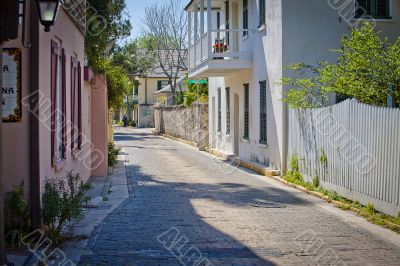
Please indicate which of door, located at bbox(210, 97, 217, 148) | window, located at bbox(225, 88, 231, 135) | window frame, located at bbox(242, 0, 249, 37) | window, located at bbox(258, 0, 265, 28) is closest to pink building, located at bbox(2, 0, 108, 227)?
window, located at bbox(258, 0, 265, 28)

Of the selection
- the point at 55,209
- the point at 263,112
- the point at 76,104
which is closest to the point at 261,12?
the point at 263,112

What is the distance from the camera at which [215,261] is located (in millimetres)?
7094

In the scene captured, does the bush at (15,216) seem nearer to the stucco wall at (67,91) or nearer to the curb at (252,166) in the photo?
the stucco wall at (67,91)

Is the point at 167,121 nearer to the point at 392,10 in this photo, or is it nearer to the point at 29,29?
the point at 392,10

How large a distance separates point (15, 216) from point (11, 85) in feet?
5.60

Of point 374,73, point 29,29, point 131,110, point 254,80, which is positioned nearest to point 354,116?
point 374,73

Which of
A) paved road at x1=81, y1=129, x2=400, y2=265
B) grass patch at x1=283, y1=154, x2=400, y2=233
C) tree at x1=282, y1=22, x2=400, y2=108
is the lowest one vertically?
paved road at x1=81, y1=129, x2=400, y2=265

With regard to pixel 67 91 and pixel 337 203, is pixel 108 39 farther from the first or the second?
pixel 337 203

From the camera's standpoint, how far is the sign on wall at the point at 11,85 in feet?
24.8

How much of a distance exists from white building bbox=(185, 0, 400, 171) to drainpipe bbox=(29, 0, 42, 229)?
931cm

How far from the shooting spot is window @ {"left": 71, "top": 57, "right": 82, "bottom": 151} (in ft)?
38.9

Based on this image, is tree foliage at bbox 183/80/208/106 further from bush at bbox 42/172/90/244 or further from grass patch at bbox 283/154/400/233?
bush at bbox 42/172/90/244

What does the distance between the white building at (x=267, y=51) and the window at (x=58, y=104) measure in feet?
23.9

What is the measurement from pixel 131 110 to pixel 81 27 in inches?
2515
